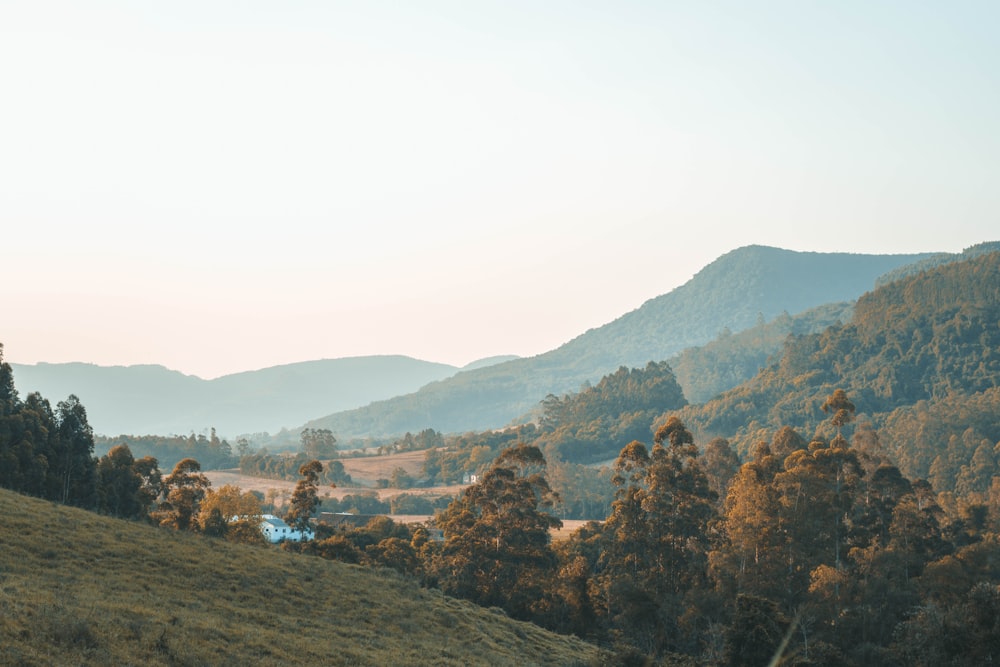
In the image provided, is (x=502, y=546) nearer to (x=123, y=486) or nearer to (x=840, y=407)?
(x=840, y=407)

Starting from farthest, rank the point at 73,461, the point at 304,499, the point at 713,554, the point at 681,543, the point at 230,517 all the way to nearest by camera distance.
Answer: the point at 230,517 → the point at 304,499 → the point at 73,461 → the point at 681,543 → the point at 713,554

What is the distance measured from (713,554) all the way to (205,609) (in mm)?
32488

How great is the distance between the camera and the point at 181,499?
71.7 m

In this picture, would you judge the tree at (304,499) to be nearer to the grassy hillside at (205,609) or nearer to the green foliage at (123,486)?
the green foliage at (123,486)

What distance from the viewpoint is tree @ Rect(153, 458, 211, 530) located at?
7069 centimetres

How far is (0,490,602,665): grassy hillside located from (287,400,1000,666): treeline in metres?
9.39

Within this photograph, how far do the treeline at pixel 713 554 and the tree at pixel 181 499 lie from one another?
1063 centimetres

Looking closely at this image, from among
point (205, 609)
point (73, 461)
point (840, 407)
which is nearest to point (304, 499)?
point (73, 461)

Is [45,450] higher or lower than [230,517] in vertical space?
higher

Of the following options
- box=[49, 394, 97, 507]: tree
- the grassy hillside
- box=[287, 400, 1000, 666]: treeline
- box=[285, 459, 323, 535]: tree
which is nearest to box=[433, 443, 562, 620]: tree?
box=[287, 400, 1000, 666]: treeline

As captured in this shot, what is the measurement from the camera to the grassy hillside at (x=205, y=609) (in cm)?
2656

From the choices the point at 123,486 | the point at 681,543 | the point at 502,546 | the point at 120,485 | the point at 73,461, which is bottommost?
the point at 681,543

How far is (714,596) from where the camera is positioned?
5506 cm

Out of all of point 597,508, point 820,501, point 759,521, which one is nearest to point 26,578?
point 759,521
